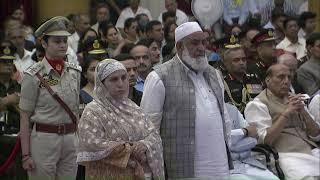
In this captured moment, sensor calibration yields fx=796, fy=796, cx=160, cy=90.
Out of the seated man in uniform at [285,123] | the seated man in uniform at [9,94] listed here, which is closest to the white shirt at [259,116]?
the seated man in uniform at [285,123]

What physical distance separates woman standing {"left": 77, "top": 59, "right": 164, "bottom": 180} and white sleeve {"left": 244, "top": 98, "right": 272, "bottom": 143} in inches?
64.5

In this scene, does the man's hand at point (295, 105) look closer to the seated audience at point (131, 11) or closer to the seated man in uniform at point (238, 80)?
the seated man in uniform at point (238, 80)

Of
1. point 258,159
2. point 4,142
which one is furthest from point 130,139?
point 4,142

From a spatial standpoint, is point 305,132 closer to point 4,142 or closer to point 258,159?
point 258,159

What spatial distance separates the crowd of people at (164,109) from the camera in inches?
223

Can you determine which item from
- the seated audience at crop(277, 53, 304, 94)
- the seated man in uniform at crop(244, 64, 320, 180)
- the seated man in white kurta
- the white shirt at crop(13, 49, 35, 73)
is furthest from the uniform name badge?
the white shirt at crop(13, 49, 35, 73)

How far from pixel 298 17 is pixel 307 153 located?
5074 millimetres

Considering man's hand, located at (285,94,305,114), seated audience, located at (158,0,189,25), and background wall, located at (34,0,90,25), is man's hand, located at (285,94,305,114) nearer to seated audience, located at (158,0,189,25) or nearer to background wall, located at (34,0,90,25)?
seated audience, located at (158,0,189,25)

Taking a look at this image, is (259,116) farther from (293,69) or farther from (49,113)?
(49,113)

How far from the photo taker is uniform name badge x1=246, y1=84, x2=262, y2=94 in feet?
25.8

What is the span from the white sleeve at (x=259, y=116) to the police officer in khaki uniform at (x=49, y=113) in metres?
1.56

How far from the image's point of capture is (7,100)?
7.98m

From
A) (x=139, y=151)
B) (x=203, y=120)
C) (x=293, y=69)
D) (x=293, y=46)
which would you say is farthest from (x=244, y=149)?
(x=293, y=46)

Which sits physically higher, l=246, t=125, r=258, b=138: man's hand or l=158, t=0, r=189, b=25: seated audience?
l=158, t=0, r=189, b=25: seated audience
